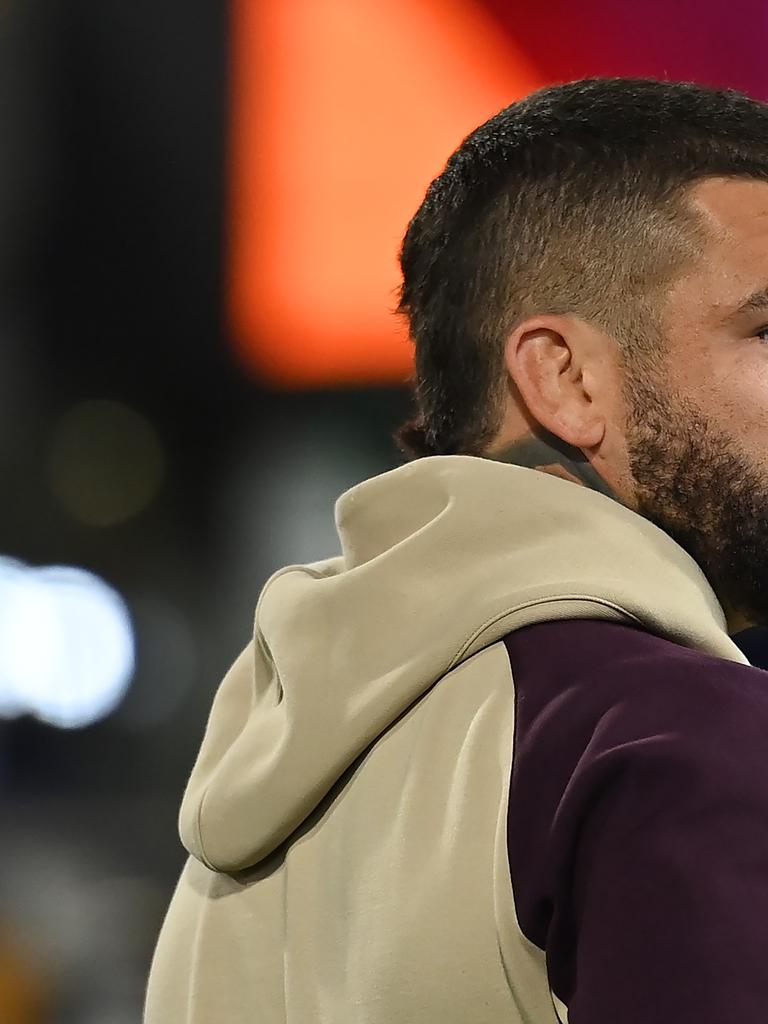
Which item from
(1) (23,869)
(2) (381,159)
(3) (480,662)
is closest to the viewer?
(3) (480,662)

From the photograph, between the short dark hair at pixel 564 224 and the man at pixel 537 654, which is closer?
the man at pixel 537 654

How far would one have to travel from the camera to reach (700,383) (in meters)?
0.66

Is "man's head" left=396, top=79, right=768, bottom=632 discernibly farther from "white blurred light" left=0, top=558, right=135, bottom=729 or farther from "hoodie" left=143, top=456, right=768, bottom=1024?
"white blurred light" left=0, top=558, right=135, bottom=729

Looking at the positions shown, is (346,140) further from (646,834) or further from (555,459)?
(646,834)

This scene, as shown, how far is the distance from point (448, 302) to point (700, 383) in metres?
0.18

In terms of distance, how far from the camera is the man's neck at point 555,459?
0.68 meters

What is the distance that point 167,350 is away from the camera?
185 centimetres

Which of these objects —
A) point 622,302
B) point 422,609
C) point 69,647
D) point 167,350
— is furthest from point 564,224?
point 69,647

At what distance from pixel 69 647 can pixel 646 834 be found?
1670mm

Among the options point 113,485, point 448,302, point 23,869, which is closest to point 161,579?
point 113,485

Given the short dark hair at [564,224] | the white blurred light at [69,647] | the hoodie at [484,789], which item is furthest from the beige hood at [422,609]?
the white blurred light at [69,647]

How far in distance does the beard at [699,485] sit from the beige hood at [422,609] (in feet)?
0.23

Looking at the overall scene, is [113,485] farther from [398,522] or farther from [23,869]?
[398,522]

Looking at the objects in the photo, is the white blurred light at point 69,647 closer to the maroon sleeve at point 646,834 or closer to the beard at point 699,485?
the beard at point 699,485
